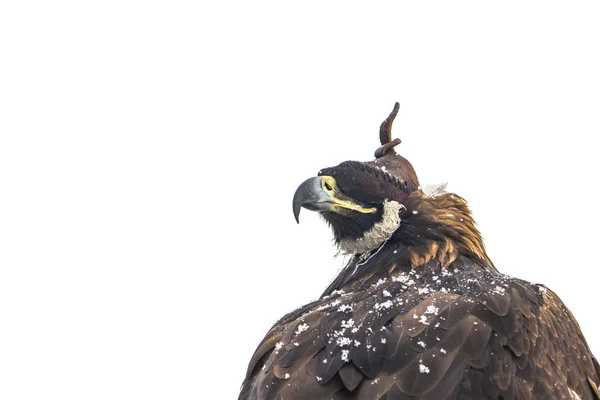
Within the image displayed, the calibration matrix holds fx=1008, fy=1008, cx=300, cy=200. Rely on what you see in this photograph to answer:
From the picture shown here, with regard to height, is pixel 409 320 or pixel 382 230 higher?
pixel 382 230

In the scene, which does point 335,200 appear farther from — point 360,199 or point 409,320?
point 409,320

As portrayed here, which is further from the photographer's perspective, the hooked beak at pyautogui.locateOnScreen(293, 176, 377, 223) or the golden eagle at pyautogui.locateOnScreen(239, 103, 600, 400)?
the hooked beak at pyautogui.locateOnScreen(293, 176, 377, 223)

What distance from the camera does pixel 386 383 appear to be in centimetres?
416

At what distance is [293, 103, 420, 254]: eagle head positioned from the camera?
18.0ft

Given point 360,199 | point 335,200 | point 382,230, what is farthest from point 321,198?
point 382,230

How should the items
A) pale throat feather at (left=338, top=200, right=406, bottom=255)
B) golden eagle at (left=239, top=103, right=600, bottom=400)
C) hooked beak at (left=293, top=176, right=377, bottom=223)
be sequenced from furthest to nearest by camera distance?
pale throat feather at (left=338, top=200, right=406, bottom=255) → hooked beak at (left=293, top=176, right=377, bottom=223) → golden eagle at (left=239, top=103, right=600, bottom=400)

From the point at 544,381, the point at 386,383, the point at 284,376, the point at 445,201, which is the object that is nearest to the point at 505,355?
the point at 544,381

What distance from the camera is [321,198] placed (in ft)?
17.9

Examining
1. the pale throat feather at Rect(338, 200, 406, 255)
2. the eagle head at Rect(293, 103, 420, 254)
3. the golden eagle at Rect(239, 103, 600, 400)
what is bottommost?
the golden eagle at Rect(239, 103, 600, 400)

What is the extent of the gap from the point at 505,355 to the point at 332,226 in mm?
1748

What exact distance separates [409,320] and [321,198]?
1199 millimetres

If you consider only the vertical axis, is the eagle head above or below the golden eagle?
above

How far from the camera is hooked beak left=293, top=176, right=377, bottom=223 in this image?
544 centimetres

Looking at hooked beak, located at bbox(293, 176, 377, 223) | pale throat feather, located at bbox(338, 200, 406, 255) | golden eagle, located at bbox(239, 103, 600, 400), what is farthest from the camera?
pale throat feather, located at bbox(338, 200, 406, 255)
